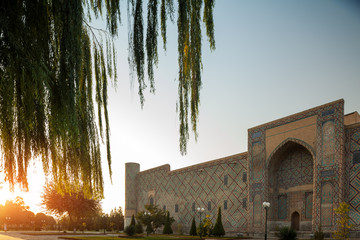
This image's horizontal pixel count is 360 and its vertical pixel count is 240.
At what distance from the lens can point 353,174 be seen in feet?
62.5

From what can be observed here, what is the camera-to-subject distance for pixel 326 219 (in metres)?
19.7

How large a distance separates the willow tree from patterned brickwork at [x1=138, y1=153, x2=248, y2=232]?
78.5 feet

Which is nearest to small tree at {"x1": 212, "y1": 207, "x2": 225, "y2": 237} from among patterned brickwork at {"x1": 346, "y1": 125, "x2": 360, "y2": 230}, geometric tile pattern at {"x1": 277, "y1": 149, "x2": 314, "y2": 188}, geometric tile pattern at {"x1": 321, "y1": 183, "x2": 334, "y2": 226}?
geometric tile pattern at {"x1": 277, "y1": 149, "x2": 314, "y2": 188}

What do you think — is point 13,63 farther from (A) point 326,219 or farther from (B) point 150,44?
(A) point 326,219

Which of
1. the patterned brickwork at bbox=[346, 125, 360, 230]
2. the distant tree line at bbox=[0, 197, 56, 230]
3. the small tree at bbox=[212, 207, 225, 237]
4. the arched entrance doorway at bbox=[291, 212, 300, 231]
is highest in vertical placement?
the patterned brickwork at bbox=[346, 125, 360, 230]

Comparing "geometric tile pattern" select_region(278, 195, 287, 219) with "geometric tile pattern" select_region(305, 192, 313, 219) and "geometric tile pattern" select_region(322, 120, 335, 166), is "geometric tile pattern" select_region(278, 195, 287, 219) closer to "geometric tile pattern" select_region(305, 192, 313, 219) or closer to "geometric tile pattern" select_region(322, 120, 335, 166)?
"geometric tile pattern" select_region(305, 192, 313, 219)

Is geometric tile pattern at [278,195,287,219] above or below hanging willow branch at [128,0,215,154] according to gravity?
below

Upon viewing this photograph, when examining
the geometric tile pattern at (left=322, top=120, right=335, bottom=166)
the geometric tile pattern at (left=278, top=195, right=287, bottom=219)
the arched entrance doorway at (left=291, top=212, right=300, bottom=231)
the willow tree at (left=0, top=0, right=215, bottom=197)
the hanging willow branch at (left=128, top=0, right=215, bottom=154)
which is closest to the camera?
the willow tree at (left=0, top=0, right=215, bottom=197)

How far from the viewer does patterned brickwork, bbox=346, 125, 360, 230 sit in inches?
730

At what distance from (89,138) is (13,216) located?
52024mm

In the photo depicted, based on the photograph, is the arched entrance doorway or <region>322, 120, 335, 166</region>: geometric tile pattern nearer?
<region>322, 120, 335, 166</region>: geometric tile pattern

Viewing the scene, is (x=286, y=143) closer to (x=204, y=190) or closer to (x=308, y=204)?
(x=308, y=204)

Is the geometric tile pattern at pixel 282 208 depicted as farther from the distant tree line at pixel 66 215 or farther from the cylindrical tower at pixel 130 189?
the cylindrical tower at pixel 130 189

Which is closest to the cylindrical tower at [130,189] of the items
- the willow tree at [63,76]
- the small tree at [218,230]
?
the small tree at [218,230]
